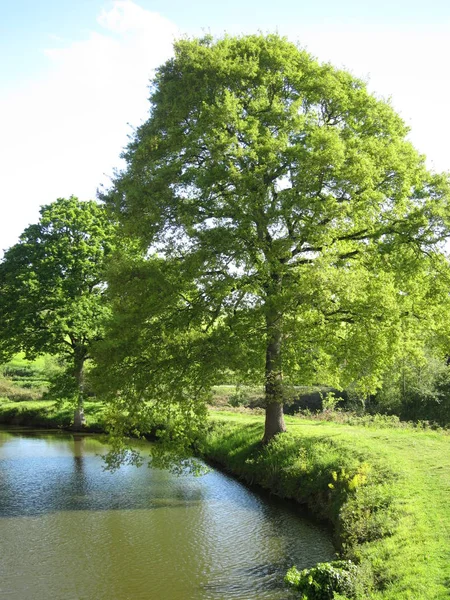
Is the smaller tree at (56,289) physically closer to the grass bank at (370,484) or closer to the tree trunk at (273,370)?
the grass bank at (370,484)

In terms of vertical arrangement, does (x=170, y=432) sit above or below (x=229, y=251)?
below

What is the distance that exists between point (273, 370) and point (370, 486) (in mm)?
5426

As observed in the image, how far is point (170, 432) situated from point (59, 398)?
16199mm

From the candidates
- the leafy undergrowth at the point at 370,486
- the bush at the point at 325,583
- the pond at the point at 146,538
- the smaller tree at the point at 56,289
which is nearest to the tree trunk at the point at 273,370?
the leafy undergrowth at the point at 370,486

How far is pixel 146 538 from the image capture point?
48.1 ft

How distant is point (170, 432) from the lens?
19047 mm

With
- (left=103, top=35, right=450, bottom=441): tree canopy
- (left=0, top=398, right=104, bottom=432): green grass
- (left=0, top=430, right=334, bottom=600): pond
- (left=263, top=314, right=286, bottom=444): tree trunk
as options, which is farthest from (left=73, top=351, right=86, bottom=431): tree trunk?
(left=263, top=314, right=286, bottom=444): tree trunk

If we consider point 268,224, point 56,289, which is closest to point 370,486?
point 268,224

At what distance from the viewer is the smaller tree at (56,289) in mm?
32250

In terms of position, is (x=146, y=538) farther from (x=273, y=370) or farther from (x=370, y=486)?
(x=273, y=370)

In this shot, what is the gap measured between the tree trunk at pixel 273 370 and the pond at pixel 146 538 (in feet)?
9.10

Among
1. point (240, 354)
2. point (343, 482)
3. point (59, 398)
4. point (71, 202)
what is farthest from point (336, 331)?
point (71, 202)

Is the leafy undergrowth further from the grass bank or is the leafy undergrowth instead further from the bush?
the bush

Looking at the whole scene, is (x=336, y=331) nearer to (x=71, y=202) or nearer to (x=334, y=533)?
A: (x=334, y=533)
